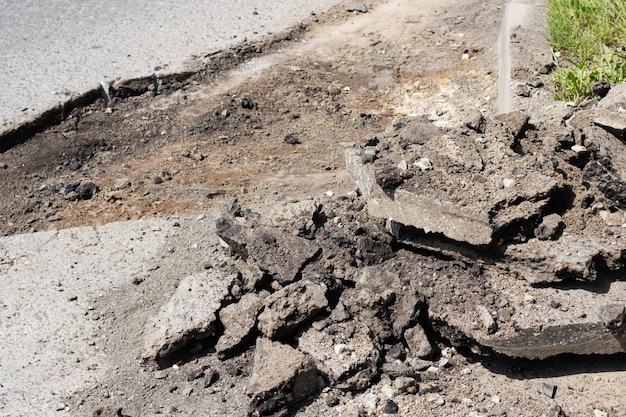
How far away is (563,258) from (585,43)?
101 inches

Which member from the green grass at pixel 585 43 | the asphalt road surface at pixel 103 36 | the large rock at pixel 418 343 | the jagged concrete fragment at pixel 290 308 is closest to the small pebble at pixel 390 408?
the large rock at pixel 418 343

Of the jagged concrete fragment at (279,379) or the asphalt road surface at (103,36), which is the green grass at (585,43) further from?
the jagged concrete fragment at (279,379)

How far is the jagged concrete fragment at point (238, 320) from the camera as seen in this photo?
323 centimetres

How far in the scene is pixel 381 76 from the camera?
6.01 meters

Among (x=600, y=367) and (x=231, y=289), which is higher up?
(x=231, y=289)

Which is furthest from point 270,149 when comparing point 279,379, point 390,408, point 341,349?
point 390,408

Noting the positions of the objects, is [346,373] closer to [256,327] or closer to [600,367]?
[256,327]

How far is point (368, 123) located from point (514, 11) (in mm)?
1743

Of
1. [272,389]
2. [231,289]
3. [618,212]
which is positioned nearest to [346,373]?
[272,389]

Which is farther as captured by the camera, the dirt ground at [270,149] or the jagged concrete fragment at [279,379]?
the dirt ground at [270,149]

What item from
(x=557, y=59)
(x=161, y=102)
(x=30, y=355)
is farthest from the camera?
(x=161, y=102)

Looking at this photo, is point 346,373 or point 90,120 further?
point 90,120

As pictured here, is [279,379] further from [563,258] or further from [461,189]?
[563,258]

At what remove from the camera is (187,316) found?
3322mm
